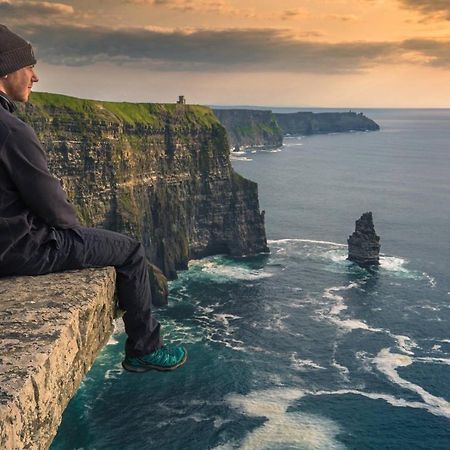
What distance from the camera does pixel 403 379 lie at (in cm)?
5509

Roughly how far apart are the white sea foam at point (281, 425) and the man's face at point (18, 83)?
41407 millimetres

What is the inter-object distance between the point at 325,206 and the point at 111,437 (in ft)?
374

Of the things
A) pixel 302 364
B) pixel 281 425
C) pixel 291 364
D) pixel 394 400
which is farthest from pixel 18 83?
pixel 302 364

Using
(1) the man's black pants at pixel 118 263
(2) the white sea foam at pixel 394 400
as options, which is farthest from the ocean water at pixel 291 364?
(1) the man's black pants at pixel 118 263

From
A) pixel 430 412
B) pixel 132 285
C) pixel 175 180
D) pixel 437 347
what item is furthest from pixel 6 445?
pixel 175 180

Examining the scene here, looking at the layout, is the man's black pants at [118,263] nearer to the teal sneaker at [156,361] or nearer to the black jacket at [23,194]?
the teal sneaker at [156,361]

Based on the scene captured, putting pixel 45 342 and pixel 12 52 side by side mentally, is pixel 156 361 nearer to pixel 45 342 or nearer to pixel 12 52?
pixel 45 342

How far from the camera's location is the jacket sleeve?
21.6 ft

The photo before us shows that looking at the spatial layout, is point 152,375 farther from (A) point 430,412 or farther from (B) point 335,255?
(B) point 335,255

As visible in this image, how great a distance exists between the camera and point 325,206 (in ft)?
487

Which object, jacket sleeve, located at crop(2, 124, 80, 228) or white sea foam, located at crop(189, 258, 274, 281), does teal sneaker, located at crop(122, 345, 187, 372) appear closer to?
jacket sleeve, located at crop(2, 124, 80, 228)

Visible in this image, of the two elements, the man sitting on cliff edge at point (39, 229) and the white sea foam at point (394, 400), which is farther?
Answer: the white sea foam at point (394, 400)

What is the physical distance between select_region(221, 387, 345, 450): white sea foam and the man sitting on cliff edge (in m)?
39.2

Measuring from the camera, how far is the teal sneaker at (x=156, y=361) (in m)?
8.28
